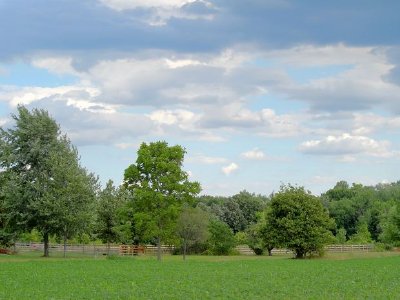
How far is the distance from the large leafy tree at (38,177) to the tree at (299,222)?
21017mm

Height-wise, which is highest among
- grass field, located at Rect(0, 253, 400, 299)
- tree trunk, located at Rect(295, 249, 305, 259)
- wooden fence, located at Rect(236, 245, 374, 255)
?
wooden fence, located at Rect(236, 245, 374, 255)

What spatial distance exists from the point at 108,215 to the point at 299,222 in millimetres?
22482

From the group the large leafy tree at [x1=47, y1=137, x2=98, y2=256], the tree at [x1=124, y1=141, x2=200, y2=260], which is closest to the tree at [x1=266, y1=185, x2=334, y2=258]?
the tree at [x1=124, y1=141, x2=200, y2=260]

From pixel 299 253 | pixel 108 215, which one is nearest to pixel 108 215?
pixel 108 215

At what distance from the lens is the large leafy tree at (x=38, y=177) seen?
5966cm

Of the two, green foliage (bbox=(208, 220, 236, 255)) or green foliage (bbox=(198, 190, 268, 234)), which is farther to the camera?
green foliage (bbox=(198, 190, 268, 234))

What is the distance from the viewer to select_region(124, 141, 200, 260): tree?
61.6 meters

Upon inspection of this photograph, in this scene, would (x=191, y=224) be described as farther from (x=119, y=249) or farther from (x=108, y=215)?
(x=119, y=249)

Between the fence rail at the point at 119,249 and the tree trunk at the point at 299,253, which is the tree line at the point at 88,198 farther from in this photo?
the fence rail at the point at 119,249

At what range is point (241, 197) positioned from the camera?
132125 mm

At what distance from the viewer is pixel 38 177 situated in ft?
200

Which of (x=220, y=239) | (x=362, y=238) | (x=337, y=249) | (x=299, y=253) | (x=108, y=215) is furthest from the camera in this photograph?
(x=362, y=238)

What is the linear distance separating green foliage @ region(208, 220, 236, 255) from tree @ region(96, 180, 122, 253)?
13941 millimetres

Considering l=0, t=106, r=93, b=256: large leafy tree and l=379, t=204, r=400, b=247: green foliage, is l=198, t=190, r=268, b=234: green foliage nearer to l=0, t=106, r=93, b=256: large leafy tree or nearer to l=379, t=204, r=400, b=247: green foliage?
l=379, t=204, r=400, b=247: green foliage
